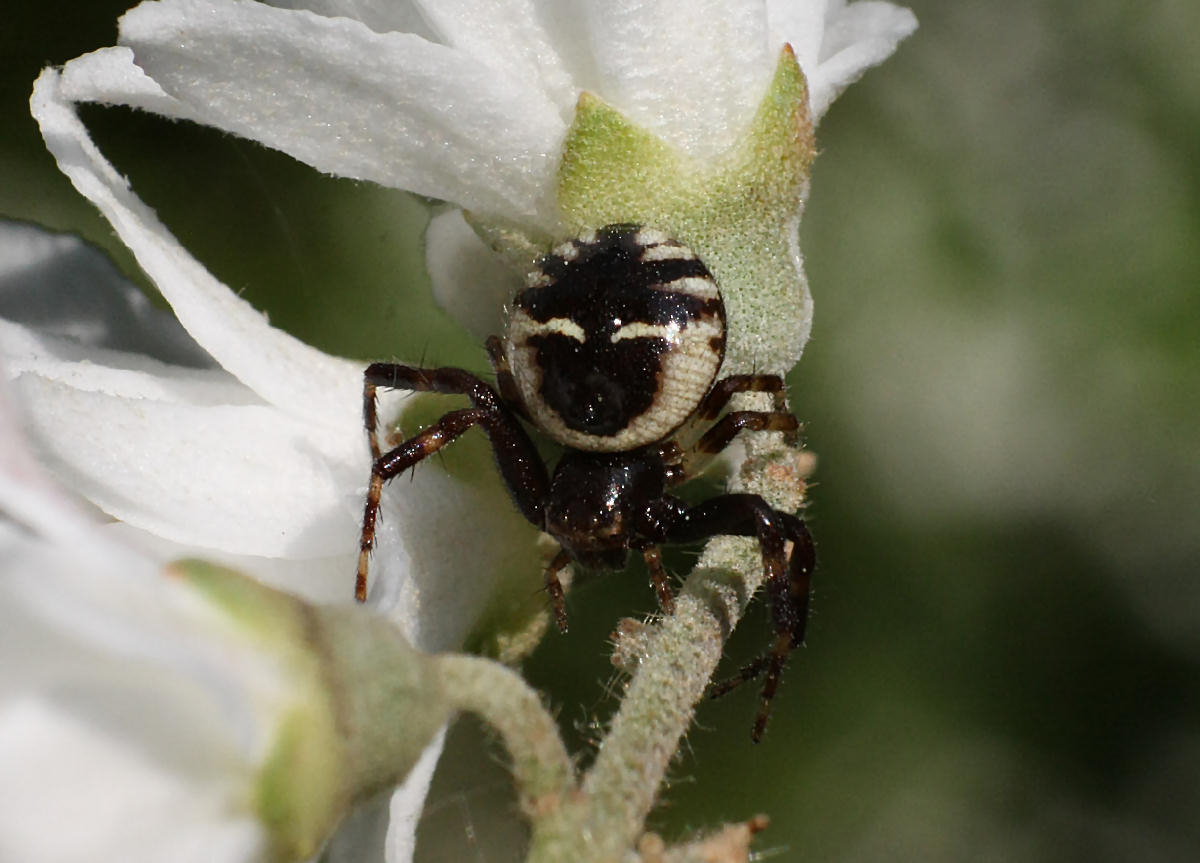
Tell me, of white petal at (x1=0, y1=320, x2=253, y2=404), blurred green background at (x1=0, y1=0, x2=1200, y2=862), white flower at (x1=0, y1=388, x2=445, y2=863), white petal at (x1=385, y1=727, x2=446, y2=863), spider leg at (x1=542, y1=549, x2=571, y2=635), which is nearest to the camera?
white flower at (x1=0, y1=388, x2=445, y2=863)

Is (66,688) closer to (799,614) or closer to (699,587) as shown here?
(699,587)

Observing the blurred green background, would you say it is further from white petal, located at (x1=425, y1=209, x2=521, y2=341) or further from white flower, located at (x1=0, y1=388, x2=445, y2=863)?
white flower, located at (x1=0, y1=388, x2=445, y2=863)

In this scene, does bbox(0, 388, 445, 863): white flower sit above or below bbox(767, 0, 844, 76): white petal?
below

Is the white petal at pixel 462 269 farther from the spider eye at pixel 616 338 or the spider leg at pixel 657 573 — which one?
the spider leg at pixel 657 573

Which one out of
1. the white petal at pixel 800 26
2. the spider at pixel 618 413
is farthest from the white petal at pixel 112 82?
the white petal at pixel 800 26

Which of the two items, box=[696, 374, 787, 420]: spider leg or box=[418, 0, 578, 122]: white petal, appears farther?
box=[696, 374, 787, 420]: spider leg

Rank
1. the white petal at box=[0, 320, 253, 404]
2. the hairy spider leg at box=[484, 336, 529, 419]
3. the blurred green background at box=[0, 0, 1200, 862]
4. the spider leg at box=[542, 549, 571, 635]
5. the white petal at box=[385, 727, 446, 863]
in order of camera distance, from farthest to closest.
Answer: the blurred green background at box=[0, 0, 1200, 862] < the hairy spider leg at box=[484, 336, 529, 419] < the spider leg at box=[542, 549, 571, 635] < the white petal at box=[0, 320, 253, 404] < the white petal at box=[385, 727, 446, 863]

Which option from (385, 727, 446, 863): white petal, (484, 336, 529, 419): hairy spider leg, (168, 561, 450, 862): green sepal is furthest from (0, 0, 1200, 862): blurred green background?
(168, 561, 450, 862): green sepal

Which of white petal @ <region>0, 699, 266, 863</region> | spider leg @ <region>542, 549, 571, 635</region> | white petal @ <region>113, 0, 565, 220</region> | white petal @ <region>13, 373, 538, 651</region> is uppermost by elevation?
white petal @ <region>113, 0, 565, 220</region>
